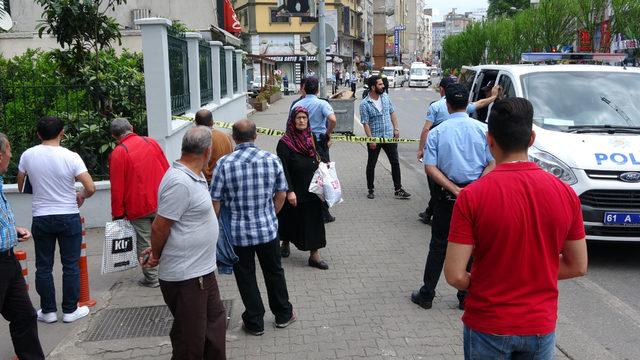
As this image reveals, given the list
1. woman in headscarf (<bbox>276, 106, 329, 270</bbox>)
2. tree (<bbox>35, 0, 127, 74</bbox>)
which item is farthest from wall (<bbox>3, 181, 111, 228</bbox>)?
woman in headscarf (<bbox>276, 106, 329, 270</bbox>)

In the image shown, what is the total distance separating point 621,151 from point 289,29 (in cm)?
5374

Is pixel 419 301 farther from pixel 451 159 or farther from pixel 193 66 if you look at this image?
pixel 193 66

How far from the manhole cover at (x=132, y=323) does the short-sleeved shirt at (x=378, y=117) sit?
181 inches

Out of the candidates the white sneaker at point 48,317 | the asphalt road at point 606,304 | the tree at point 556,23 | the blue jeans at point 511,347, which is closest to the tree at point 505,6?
the tree at point 556,23

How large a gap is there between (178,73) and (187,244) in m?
6.54

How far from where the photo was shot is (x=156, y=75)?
7.98 meters

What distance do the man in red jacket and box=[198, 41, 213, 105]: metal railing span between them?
671 cm

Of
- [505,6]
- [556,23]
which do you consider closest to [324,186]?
[556,23]

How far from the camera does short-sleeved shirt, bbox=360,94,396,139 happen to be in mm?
9367

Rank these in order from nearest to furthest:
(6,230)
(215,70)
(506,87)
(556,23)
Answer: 1. (6,230)
2. (506,87)
3. (215,70)
4. (556,23)

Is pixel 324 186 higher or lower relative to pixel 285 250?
higher

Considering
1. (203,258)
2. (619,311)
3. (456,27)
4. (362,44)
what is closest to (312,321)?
(203,258)

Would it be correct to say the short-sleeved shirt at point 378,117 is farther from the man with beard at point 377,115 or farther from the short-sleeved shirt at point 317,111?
the short-sleeved shirt at point 317,111

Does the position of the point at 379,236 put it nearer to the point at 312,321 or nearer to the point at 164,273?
the point at 312,321
